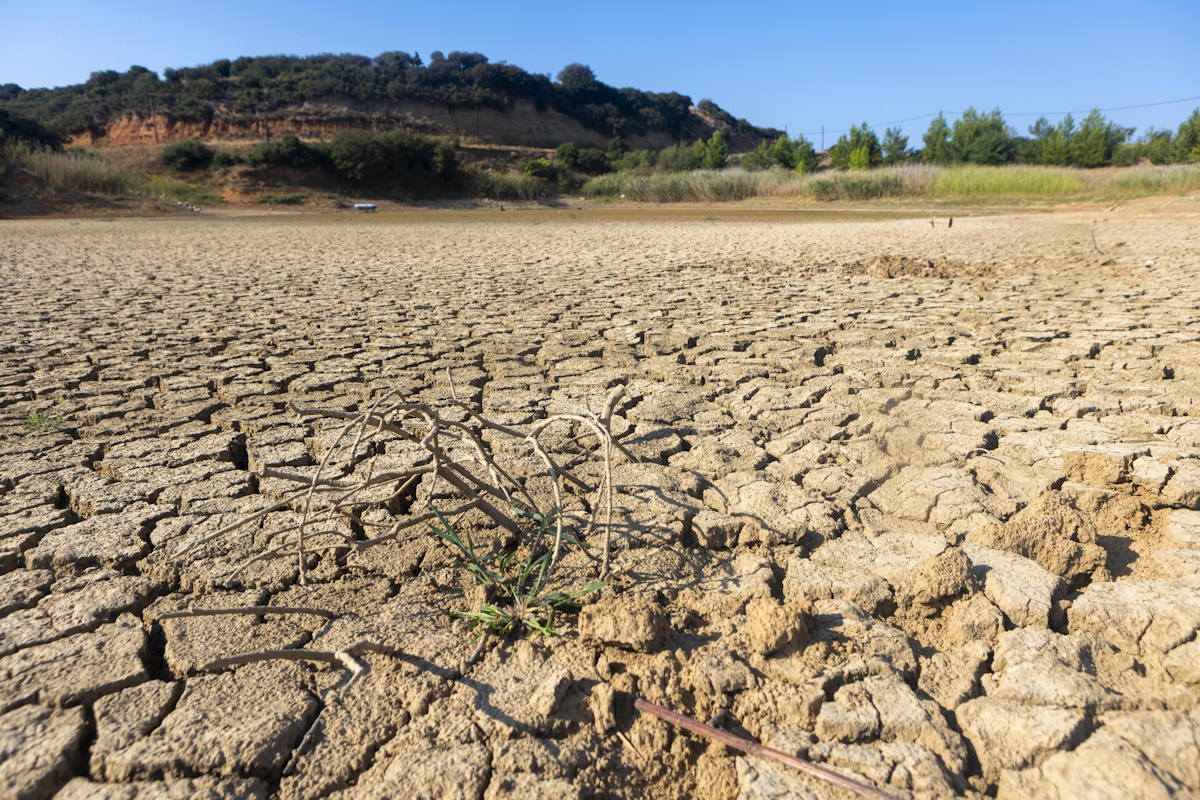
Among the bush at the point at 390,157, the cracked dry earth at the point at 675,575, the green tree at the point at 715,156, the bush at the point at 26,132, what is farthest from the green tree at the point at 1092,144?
the bush at the point at 26,132

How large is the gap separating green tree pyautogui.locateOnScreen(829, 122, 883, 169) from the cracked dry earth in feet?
106

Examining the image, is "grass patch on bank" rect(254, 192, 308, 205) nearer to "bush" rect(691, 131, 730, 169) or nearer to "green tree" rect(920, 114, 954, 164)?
"bush" rect(691, 131, 730, 169)

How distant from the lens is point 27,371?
11.7 ft

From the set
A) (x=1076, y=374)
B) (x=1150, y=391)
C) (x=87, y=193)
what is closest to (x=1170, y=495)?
(x=1150, y=391)

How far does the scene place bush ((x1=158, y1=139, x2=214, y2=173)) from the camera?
27797 mm

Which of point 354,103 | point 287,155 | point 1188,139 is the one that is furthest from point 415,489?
point 354,103

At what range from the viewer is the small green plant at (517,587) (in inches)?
61.5

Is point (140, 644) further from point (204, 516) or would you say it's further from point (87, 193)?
point (87, 193)

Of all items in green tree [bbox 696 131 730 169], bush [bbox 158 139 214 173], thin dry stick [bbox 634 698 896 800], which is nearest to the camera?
thin dry stick [bbox 634 698 896 800]

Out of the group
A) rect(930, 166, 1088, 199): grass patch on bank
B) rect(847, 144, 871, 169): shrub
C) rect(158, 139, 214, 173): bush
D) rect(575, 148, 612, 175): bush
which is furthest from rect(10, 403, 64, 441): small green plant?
rect(575, 148, 612, 175): bush

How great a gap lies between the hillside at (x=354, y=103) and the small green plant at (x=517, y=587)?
134 ft

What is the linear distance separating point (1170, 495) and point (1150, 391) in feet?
3.93

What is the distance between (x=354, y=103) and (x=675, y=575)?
50806 mm

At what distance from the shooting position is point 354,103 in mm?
45719
